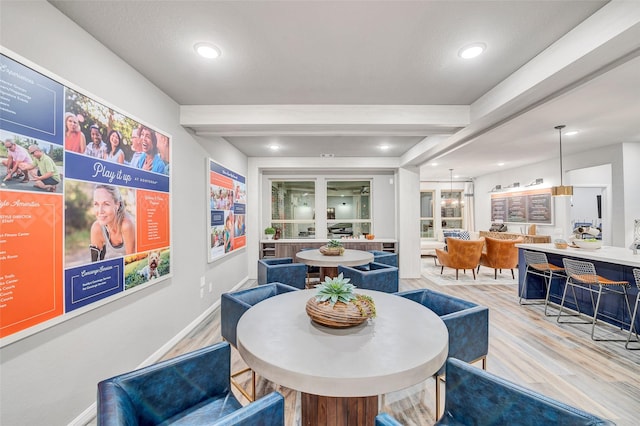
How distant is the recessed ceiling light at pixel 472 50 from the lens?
1.98 metres

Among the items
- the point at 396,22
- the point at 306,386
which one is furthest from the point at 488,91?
the point at 306,386

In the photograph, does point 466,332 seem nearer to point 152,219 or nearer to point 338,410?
point 338,410

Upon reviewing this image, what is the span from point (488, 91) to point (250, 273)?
16.3 ft

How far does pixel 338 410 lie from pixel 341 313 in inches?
17.7

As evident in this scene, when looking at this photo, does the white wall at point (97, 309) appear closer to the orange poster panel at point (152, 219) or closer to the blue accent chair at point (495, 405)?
the orange poster panel at point (152, 219)

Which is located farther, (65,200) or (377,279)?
(377,279)

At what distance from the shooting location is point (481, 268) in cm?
660

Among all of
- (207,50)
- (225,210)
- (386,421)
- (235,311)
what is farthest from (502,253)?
(207,50)

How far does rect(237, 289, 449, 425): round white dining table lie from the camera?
977 millimetres

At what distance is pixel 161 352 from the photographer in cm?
257

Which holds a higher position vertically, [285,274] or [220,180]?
[220,180]

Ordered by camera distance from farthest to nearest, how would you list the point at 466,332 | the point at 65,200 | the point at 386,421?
1. the point at 466,332
2. the point at 65,200
3. the point at 386,421

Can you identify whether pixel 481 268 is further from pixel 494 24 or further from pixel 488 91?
pixel 494 24

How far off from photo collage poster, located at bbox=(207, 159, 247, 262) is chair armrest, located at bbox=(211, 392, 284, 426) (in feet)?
9.55
